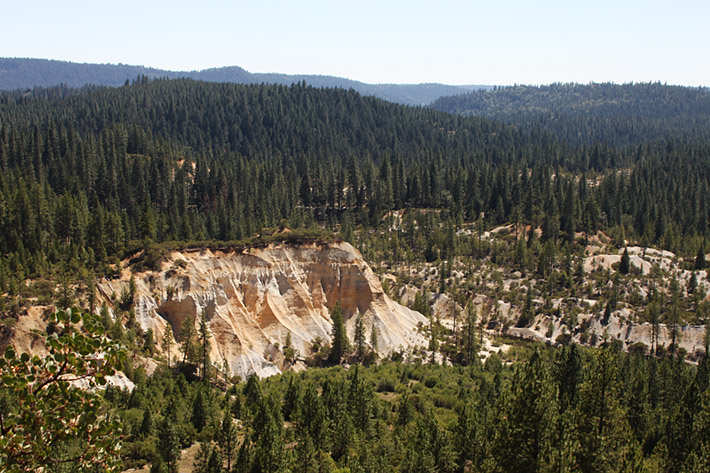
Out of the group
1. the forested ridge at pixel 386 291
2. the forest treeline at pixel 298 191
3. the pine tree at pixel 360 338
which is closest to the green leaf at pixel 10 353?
the forested ridge at pixel 386 291

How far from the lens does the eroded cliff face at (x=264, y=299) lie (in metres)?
66.0

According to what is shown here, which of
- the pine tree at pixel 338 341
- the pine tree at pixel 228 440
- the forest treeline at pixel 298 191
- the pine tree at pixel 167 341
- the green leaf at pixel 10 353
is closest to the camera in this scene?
the green leaf at pixel 10 353

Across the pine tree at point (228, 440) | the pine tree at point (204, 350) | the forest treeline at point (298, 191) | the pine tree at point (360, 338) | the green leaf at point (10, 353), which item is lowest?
the pine tree at point (360, 338)

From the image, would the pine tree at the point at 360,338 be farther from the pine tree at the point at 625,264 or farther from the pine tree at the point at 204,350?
the pine tree at the point at 625,264

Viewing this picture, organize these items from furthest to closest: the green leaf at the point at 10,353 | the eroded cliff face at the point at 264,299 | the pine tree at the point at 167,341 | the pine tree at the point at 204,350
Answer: the eroded cliff face at the point at 264,299 < the pine tree at the point at 167,341 < the pine tree at the point at 204,350 < the green leaf at the point at 10,353

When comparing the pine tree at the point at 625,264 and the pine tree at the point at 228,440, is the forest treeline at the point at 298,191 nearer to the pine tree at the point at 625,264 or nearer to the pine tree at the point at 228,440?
the pine tree at the point at 625,264

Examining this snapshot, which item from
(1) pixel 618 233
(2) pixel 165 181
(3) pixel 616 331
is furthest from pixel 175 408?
(1) pixel 618 233

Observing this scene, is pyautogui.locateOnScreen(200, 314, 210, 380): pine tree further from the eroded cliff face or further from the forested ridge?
the eroded cliff face

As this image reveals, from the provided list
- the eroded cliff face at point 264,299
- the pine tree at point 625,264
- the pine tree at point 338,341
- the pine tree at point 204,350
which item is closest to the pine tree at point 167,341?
the eroded cliff face at point 264,299

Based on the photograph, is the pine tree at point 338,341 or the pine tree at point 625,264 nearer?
the pine tree at point 338,341

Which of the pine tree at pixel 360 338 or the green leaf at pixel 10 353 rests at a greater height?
the green leaf at pixel 10 353

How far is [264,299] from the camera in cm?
7706

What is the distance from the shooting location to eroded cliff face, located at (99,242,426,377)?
66.0 m

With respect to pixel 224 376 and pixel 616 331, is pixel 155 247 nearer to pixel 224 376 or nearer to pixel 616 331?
pixel 224 376
